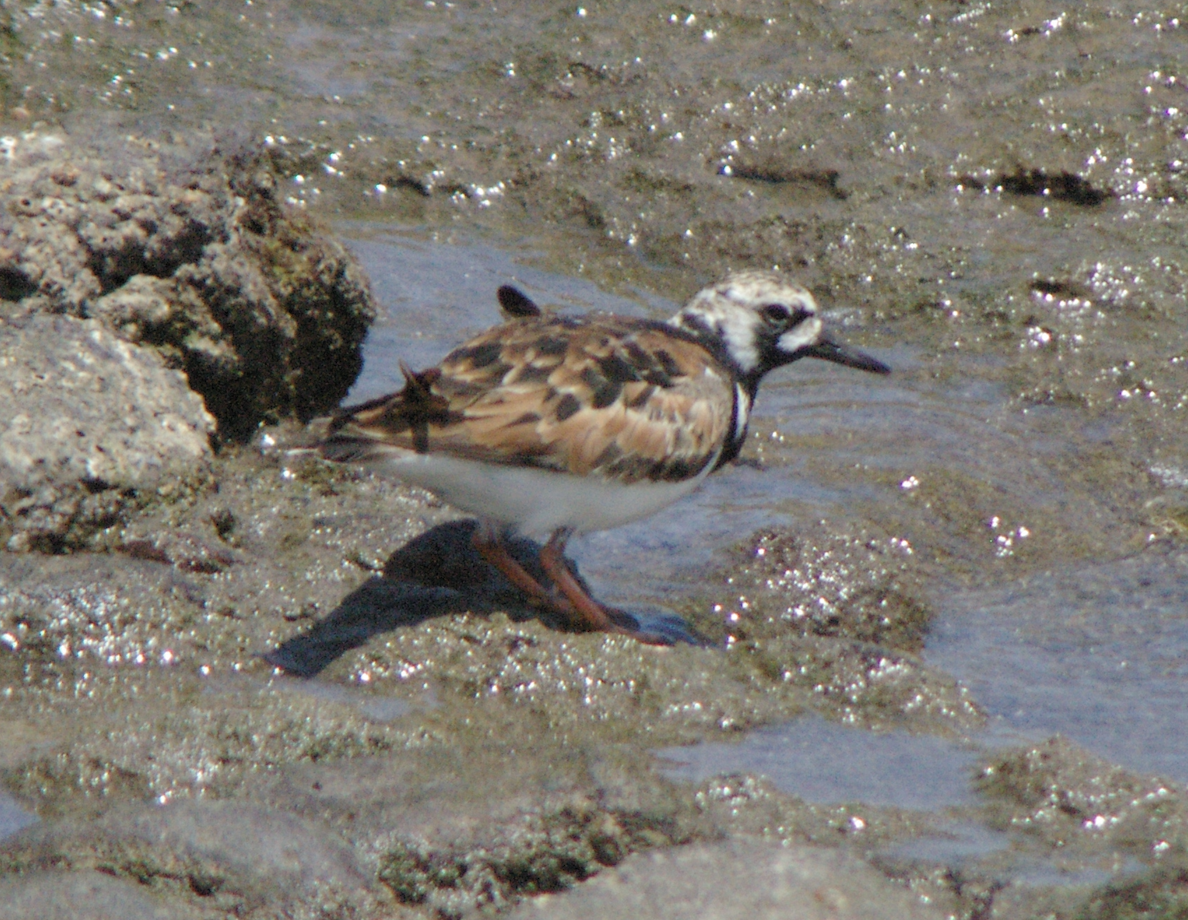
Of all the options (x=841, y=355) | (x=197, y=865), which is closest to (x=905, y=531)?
(x=841, y=355)

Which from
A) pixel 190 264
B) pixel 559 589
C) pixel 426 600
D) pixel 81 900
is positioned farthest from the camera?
pixel 190 264

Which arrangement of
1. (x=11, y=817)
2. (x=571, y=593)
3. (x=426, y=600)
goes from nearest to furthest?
(x=11, y=817)
(x=426, y=600)
(x=571, y=593)

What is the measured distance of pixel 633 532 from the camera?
480cm

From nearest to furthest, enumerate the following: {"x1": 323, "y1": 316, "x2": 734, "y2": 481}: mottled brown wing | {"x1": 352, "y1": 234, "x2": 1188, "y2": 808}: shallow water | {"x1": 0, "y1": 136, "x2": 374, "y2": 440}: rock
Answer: {"x1": 352, "y1": 234, "x2": 1188, "y2": 808}: shallow water < {"x1": 323, "y1": 316, "x2": 734, "y2": 481}: mottled brown wing < {"x1": 0, "y1": 136, "x2": 374, "y2": 440}: rock

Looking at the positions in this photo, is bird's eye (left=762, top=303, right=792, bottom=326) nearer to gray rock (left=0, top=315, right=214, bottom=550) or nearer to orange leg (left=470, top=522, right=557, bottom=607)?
orange leg (left=470, top=522, right=557, bottom=607)

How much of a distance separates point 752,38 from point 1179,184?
236cm

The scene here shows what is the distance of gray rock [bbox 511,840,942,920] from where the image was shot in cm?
244

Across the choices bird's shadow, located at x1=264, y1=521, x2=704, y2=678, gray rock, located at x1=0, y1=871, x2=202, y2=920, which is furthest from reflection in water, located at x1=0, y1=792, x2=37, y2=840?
bird's shadow, located at x1=264, y1=521, x2=704, y2=678

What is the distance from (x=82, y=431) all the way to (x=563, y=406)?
133cm

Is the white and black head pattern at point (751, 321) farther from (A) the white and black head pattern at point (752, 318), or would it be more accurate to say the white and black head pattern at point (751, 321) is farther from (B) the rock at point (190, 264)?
(B) the rock at point (190, 264)

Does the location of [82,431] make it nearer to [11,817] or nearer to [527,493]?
[527,493]

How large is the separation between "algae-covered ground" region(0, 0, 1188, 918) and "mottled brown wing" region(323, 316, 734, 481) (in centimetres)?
44

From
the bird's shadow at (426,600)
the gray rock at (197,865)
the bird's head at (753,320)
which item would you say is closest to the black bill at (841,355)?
the bird's head at (753,320)

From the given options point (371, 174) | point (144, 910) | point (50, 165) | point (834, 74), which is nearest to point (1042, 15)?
point (834, 74)
